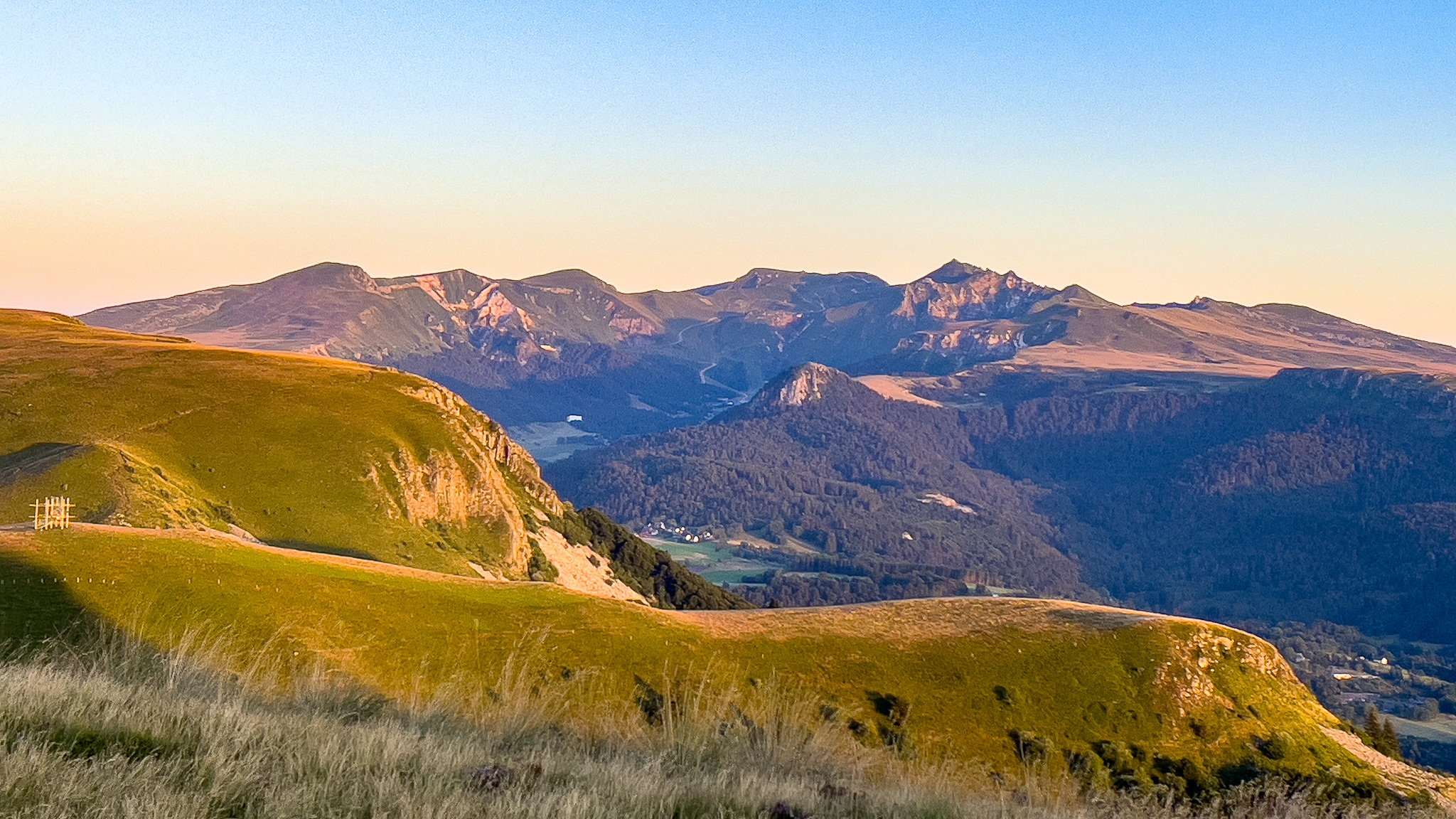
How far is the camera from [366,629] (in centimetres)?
3481

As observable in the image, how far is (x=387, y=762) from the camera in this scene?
34.1ft

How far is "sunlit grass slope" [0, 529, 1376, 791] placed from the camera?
31703 millimetres

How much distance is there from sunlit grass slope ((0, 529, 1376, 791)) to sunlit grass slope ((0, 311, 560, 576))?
2518 cm

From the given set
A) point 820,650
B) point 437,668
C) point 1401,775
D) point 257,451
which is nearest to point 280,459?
point 257,451

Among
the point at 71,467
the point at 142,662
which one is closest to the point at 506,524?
the point at 71,467

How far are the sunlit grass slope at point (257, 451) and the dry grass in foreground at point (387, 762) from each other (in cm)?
4775

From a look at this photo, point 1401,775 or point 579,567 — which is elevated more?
point 1401,775

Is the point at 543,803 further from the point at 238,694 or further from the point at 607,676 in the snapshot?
the point at 607,676

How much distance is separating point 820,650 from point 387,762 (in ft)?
106

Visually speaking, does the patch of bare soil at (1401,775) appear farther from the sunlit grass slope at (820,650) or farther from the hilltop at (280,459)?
the hilltop at (280,459)

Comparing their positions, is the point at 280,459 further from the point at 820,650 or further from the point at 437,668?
the point at 820,650

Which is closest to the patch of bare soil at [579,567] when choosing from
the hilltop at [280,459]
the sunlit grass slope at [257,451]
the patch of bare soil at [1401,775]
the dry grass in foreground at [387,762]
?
the hilltop at [280,459]

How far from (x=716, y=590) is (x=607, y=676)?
11036cm

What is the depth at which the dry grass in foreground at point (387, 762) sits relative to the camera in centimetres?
874
